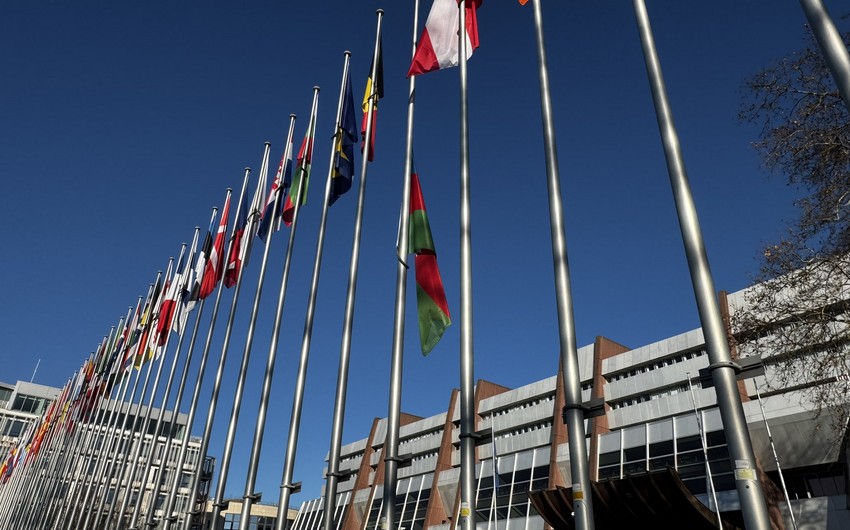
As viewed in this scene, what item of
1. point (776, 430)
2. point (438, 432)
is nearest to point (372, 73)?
point (776, 430)

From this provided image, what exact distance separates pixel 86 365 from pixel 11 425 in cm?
6441

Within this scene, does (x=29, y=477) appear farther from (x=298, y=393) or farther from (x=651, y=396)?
(x=651, y=396)

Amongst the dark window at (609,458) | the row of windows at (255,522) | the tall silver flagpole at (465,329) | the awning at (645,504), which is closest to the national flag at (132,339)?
the awning at (645,504)

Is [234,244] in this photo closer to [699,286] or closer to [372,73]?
[372,73]

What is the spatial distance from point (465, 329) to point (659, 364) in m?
37.7

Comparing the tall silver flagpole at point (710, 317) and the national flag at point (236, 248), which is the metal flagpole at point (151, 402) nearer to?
the national flag at point (236, 248)

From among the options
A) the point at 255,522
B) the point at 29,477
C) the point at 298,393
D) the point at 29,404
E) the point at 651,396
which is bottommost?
the point at 298,393

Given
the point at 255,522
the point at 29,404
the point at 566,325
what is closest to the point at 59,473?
the point at 566,325

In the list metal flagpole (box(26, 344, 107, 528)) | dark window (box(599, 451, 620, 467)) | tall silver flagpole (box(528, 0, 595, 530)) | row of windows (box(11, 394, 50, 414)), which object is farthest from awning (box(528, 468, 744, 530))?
row of windows (box(11, 394, 50, 414))

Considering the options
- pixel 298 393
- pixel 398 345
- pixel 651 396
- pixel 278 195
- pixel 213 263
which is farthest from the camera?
pixel 651 396

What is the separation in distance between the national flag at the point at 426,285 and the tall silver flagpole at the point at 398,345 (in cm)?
24

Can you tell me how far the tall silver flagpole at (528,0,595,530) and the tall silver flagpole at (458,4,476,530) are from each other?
210cm

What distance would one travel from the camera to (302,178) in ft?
74.1

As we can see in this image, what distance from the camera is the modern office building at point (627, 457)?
85.7ft
